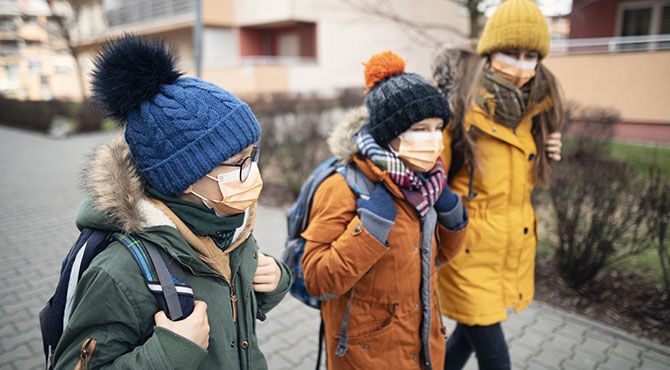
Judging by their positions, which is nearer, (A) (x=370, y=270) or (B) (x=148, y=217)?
(B) (x=148, y=217)

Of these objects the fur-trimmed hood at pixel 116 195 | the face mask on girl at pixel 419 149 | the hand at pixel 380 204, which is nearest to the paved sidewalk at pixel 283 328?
the fur-trimmed hood at pixel 116 195

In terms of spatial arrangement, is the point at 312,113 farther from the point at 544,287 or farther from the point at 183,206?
the point at 183,206

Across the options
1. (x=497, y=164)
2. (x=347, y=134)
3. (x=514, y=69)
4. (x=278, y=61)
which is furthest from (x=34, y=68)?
(x=497, y=164)

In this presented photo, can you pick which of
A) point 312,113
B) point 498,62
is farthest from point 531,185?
point 312,113

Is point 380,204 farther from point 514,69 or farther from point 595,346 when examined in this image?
point 595,346

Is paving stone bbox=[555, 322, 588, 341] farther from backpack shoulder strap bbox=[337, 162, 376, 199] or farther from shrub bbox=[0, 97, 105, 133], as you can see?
shrub bbox=[0, 97, 105, 133]

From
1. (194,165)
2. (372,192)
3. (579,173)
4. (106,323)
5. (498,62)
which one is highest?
(498,62)

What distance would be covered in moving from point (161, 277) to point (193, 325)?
170mm

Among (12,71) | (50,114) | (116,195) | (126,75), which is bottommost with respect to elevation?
(50,114)

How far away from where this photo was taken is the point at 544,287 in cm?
440

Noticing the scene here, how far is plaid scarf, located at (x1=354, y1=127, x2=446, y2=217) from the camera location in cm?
195

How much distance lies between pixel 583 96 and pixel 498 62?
36.2ft

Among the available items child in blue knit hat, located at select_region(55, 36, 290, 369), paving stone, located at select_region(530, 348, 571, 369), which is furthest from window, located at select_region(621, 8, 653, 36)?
child in blue knit hat, located at select_region(55, 36, 290, 369)

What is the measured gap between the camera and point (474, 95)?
8.05ft
